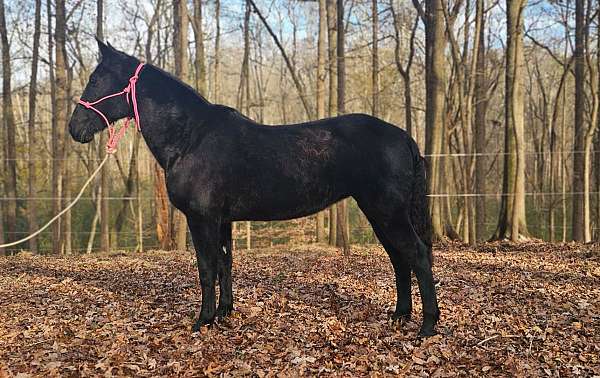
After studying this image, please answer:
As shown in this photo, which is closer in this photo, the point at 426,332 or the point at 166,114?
the point at 426,332

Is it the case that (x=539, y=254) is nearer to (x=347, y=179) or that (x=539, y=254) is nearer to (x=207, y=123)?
(x=347, y=179)

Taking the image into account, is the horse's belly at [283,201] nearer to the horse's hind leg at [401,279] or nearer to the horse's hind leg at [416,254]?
the horse's hind leg at [416,254]

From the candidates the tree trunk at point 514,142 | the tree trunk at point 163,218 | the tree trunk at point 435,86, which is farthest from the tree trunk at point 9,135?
the tree trunk at point 514,142

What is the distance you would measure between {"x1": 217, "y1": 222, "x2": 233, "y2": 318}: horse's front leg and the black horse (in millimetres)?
227

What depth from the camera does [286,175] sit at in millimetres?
4738

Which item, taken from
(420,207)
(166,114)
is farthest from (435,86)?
(166,114)

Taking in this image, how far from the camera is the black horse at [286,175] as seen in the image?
471 centimetres

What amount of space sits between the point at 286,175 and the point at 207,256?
3.62 ft

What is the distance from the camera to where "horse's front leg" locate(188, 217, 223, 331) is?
4777 mm

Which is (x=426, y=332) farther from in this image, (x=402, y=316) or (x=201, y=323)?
(x=201, y=323)

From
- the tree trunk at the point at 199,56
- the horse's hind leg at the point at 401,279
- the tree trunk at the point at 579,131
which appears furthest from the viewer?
the tree trunk at the point at 579,131

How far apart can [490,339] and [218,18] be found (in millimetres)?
23392

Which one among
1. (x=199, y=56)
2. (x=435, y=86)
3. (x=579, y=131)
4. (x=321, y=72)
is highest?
(x=199, y=56)

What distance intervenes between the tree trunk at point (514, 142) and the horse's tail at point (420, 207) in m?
8.76
